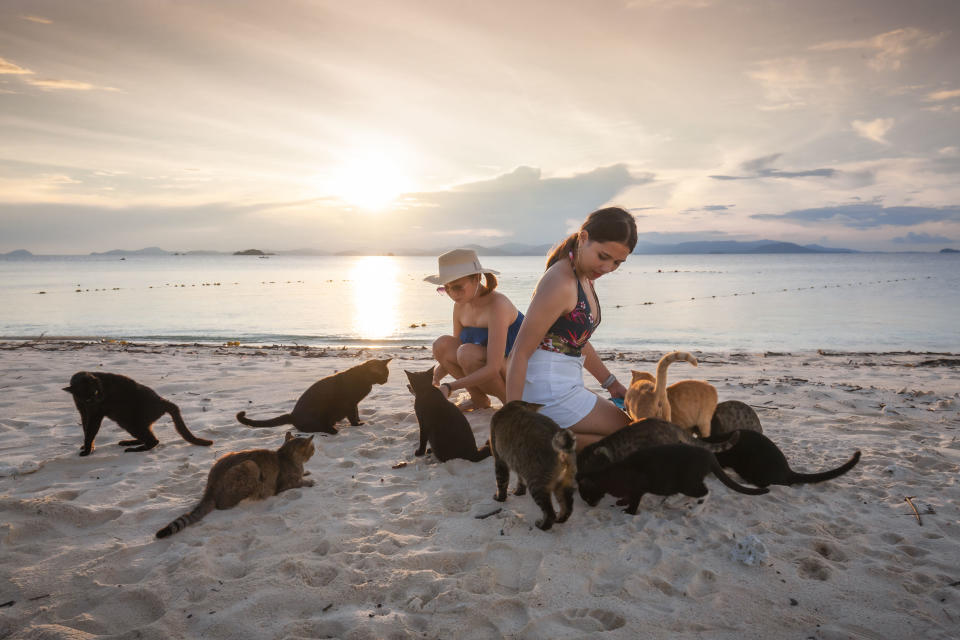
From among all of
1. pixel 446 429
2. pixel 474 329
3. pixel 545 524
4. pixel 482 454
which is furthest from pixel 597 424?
pixel 474 329

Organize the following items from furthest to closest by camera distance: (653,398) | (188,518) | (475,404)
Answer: (475,404) → (653,398) → (188,518)

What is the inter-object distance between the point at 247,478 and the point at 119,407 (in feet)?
6.09

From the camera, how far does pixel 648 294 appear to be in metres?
33.0

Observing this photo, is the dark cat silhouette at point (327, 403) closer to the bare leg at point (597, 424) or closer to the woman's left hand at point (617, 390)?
the bare leg at point (597, 424)

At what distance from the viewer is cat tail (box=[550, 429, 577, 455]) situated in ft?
9.87

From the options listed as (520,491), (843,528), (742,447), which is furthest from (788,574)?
(520,491)

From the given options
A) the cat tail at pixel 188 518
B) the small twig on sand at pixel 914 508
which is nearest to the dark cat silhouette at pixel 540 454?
the cat tail at pixel 188 518

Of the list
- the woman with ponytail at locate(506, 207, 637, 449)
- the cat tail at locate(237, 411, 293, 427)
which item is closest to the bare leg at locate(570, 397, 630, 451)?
the woman with ponytail at locate(506, 207, 637, 449)

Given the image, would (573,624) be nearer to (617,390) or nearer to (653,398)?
(653,398)

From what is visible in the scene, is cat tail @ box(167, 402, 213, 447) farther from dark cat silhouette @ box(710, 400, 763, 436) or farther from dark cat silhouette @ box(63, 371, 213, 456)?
dark cat silhouette @ box(710, 400, 763, 436)

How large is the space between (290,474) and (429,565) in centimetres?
161

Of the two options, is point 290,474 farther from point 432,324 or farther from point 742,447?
point 432,324

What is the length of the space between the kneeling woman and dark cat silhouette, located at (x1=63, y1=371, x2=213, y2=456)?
2.63 m

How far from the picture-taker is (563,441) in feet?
9.93
